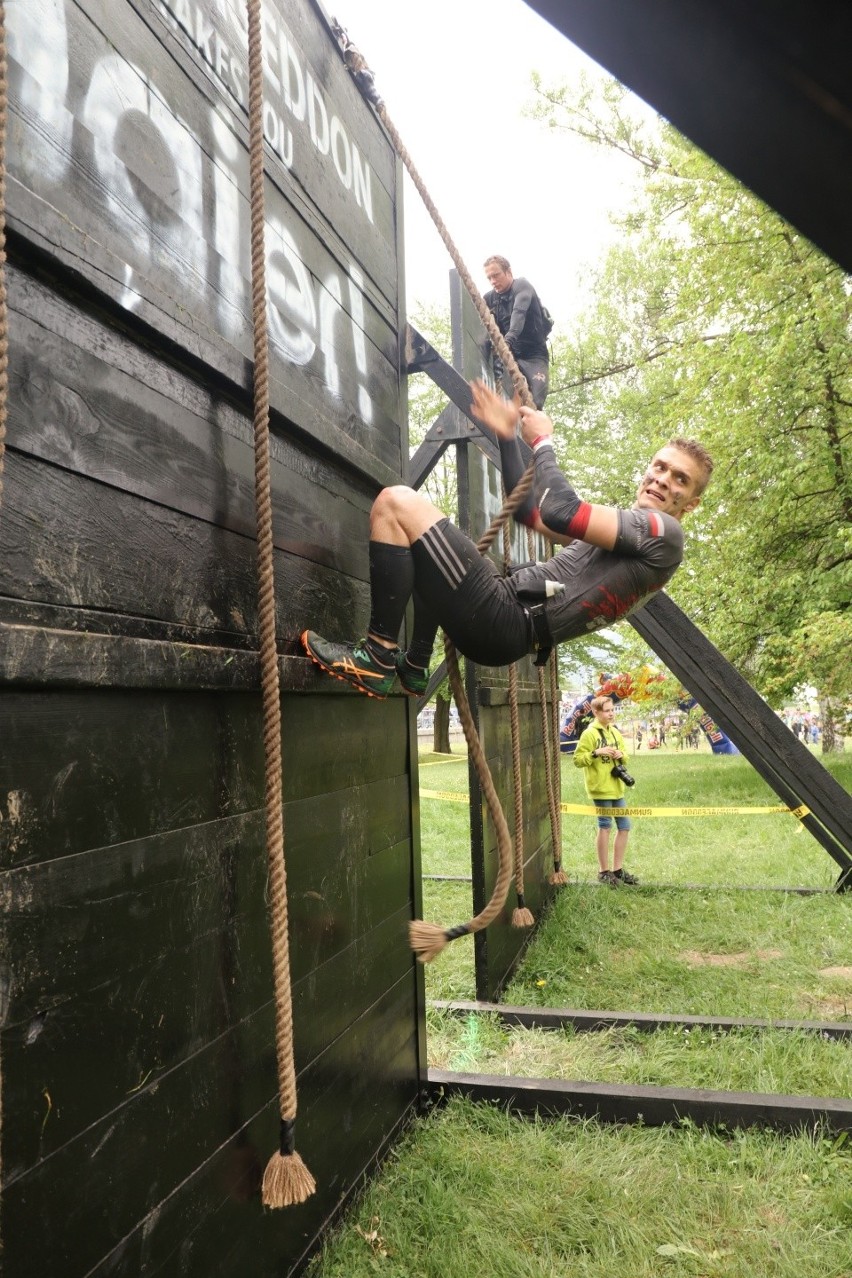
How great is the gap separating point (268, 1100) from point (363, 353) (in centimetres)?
248

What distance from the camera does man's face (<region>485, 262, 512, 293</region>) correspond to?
588cm

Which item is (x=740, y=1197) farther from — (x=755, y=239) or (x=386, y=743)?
(x=755, y=239)

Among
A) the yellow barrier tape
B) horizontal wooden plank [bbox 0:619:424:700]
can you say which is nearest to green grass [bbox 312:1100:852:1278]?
horizontal wooden plank [bbox 0:619:424:700]

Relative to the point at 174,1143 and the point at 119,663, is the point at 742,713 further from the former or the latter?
the point at 119,663

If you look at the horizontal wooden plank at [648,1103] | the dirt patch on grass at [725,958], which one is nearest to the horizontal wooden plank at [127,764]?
the horizontal wooden plank at [648,1103]

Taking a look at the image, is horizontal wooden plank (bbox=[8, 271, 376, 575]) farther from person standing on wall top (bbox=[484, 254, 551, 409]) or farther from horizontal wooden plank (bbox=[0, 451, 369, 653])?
person standing on wall top (bbox=[484, 254, 551, 409])

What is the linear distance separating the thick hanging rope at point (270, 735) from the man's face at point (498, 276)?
426 centimetres

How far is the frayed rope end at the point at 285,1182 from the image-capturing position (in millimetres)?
1859

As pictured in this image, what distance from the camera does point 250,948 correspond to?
83.9 inches

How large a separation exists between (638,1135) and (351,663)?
2.26 meters

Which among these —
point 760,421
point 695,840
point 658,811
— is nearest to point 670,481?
point 658,811

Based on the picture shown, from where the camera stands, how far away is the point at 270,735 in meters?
1.89

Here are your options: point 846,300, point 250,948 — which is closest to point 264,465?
point 250,948

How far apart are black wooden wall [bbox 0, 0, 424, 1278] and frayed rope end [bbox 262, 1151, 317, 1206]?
0.15 metres
